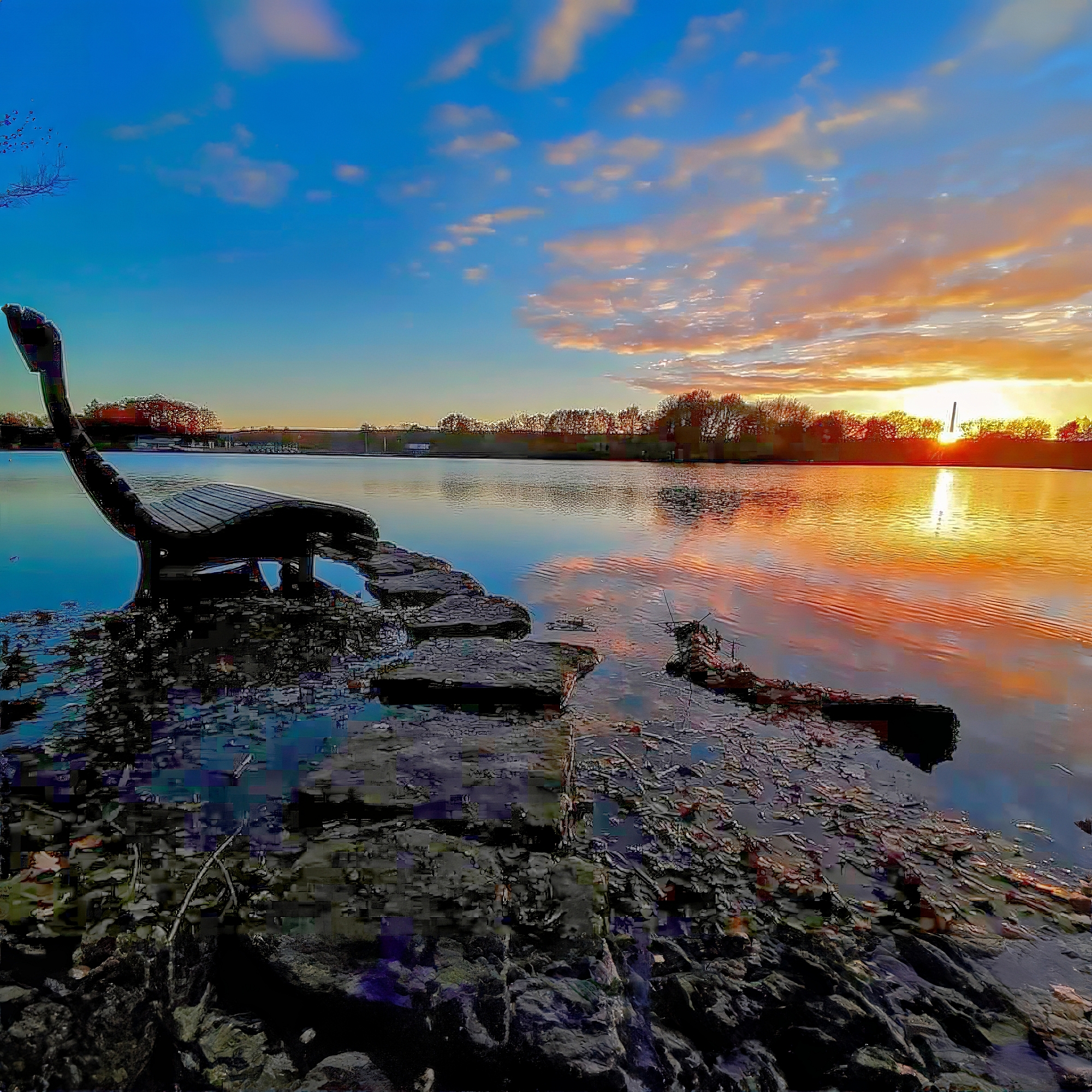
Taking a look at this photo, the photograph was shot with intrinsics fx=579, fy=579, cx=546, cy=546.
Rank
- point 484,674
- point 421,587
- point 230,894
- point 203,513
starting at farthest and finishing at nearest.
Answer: point 421,587 < point 203,513 < point 484,674 < point 230,894

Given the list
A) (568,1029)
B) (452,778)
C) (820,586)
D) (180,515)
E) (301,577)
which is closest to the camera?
(568,1029)

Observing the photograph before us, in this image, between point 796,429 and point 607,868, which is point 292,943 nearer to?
point 607,868

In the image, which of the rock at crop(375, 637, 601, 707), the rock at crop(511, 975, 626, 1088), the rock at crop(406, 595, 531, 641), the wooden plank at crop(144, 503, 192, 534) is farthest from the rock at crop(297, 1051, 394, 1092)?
the wooden plank at crop(144, 503, 192, 534)

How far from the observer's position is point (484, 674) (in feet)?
14.9

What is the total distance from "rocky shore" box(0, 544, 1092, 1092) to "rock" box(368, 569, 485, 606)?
133 inches

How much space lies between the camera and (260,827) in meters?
2.79

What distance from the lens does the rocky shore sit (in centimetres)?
179

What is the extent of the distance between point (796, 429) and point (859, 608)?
93946mm

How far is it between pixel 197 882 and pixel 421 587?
6.04 m

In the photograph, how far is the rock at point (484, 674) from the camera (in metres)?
4.31

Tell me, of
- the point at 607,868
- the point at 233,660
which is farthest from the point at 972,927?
the point at 233,660

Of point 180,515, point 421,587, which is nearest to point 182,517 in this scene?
point 180,515

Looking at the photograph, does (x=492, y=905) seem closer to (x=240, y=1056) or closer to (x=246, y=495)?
(x=240, y=1056)

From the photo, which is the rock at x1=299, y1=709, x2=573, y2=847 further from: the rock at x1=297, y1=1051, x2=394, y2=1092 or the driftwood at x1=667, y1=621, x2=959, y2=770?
the driftwood at x1=667, y1=621, x2=959, y2=770
